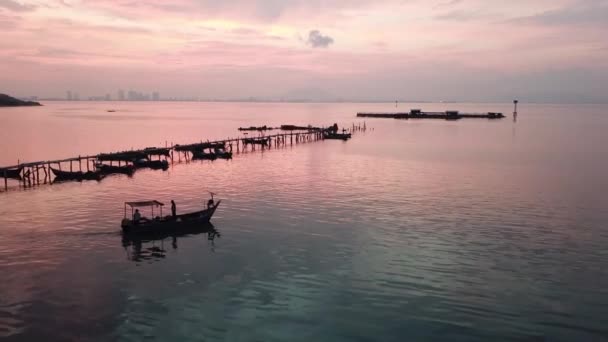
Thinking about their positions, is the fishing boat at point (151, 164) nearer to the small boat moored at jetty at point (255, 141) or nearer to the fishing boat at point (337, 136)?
the small boat moored at jetty at point (255, 141)

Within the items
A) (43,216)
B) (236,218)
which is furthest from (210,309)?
(43,216)

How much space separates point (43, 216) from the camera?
3338cm

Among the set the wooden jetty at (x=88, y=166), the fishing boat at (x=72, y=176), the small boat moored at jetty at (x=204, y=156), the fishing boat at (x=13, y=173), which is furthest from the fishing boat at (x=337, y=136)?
the fishing boat at (x=13, y=173)

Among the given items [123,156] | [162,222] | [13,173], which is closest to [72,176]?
[13,173]

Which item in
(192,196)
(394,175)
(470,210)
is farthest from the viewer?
(394,175)

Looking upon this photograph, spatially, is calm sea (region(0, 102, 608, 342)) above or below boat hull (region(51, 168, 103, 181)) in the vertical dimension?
below

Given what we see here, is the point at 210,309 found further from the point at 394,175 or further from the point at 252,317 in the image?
the point at 394,175

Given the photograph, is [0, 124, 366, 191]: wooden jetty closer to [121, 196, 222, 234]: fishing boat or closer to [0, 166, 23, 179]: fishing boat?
[0, 166, 23, 179]: fishing boat

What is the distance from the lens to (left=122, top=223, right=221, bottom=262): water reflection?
2553cm

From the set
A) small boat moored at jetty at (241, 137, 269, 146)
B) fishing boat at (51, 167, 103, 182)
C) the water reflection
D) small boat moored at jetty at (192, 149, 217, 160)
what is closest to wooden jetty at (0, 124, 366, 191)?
fishing boat at (51, 167, 103, 182)

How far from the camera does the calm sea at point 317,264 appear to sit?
1769 centimetres

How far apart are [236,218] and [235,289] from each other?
42.0 feet

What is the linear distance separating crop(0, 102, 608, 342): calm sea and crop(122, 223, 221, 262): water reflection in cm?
19

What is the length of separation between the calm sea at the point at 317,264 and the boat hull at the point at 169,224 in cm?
94
